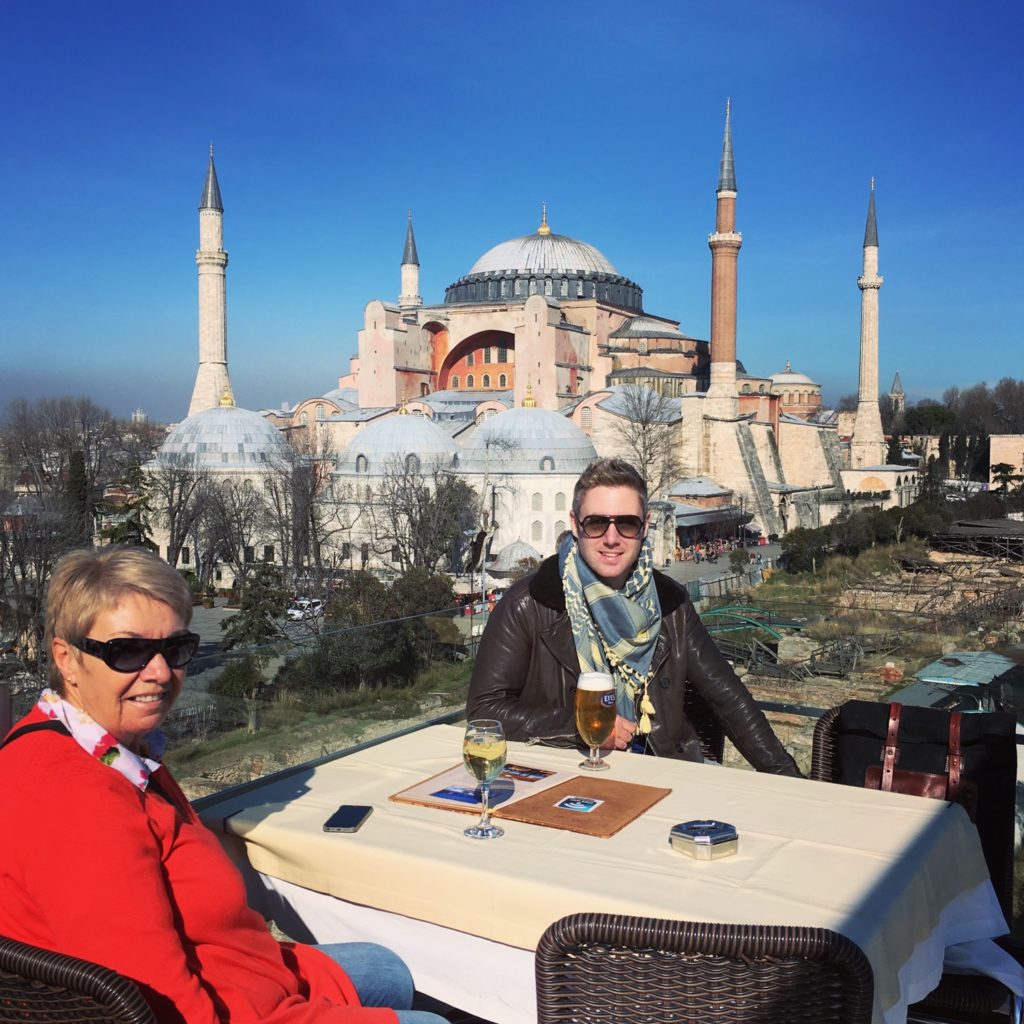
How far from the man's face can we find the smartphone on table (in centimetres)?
105

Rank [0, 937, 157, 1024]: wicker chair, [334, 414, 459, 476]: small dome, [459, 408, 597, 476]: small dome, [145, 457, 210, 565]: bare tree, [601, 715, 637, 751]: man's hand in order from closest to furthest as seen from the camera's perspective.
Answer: [0, 937, 157, 1024]: wicker chair
[601, 715, 637, 751]: man's hand
[145, 457, 210, 565]: bare tree
[459, 408, 597, 476]: small dome
[334, 414, 459, 476]: small dome

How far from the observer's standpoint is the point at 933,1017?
7.08ft

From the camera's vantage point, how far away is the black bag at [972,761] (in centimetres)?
249

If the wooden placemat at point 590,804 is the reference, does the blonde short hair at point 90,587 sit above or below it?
above

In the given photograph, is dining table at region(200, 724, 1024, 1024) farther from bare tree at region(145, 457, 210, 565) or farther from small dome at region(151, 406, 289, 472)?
small dome at region(151, 406, 289, 472)

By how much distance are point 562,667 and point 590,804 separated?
88 cm

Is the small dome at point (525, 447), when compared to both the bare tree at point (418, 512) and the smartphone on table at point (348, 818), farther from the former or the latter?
the smartphone on table at point (348, 818)

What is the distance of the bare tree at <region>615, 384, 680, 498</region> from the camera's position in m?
32.7

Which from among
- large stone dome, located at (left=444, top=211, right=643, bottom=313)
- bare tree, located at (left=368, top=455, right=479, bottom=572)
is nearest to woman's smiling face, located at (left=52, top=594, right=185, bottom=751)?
bare tree, located at (left=368, top=455, right=479, bottom=572)

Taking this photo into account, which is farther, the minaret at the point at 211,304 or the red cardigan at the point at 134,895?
the minaret at the point at 211,304

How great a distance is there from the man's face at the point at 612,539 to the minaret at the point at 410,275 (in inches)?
1644

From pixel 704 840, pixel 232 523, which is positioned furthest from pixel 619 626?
pixel 232 523

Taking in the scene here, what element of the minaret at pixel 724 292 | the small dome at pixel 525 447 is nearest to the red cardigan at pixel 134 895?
the small dome at pixel 525 447

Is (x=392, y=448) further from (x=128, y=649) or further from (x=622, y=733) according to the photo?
(x=128, y=649)
